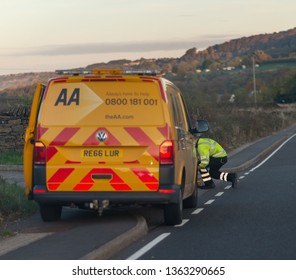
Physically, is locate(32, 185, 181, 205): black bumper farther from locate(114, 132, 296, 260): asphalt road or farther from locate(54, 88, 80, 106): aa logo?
locate(54, 88, 80, 106): aa logo

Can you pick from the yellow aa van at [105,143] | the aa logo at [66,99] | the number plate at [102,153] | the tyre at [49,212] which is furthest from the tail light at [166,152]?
the tyre at [49,212]

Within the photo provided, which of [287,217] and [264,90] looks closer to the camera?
[287,217]

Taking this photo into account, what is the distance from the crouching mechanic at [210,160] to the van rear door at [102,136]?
686 cm

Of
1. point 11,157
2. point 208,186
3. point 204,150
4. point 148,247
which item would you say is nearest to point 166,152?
point 148,247

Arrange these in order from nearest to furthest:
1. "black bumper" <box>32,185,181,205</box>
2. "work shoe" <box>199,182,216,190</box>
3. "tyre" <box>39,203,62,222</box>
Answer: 1. "black bumper" <box>32,185,181,205</box>
2. "tyre" <box>39,203,62,222</box>
3. "work shoe" <box>199,182,216,190</box>

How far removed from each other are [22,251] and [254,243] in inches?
118

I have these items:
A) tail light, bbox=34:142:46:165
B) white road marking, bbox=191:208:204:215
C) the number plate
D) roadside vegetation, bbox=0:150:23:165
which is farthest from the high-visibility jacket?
roadside vegetation, bbox=0:150:23:165

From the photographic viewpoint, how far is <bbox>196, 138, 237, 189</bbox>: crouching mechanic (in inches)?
837

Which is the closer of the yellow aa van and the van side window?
the yellow aa van

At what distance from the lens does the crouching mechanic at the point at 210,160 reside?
21266mm

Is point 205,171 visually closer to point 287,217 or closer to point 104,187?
point 287,217

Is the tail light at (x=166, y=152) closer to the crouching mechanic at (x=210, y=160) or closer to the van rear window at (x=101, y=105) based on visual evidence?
the van rear window at (x=101, y=105)

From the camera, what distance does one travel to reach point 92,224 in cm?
1433

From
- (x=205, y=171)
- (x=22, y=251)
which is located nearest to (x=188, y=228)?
(x=22, y=251)
